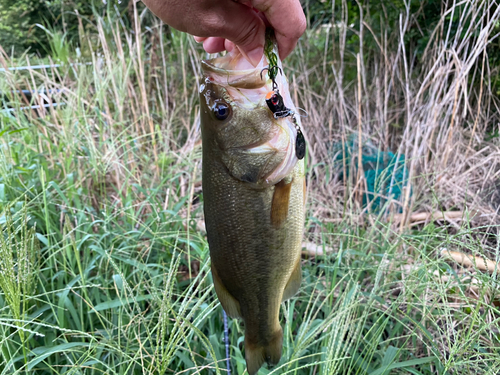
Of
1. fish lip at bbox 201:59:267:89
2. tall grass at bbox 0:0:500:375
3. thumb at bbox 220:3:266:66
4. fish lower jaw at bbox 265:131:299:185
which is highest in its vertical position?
thumb at bbox 220:3:266:66

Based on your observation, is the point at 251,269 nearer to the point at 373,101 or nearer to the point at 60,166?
the point at 60,166

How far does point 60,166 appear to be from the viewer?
9.59 ft

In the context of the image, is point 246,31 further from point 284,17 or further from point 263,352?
point 263,352

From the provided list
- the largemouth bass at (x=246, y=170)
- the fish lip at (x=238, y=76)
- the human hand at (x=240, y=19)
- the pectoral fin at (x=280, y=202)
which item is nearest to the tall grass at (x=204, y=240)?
the largemouth bass at (x=246, y=170)

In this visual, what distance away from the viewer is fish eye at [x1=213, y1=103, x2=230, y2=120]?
117 centimetres

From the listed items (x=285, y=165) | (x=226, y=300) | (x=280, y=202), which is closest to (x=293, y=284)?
(x=226, y=300)

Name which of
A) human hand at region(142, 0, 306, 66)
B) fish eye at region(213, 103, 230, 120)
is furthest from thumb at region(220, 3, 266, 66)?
fish eye at region(213, 103, 230, 120)

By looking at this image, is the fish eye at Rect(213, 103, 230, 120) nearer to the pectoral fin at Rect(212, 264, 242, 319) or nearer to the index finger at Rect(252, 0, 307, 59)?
the index finger at Rect(252, 0, 307, 59)

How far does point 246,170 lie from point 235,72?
12.2 inches

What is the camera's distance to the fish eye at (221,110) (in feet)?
3.84

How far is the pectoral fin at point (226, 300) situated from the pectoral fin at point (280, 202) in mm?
279

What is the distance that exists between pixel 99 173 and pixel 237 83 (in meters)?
2.07

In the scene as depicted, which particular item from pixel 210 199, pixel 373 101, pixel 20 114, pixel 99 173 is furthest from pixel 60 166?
pixel 373 101

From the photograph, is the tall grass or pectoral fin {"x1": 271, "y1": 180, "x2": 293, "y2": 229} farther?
the tall grass
